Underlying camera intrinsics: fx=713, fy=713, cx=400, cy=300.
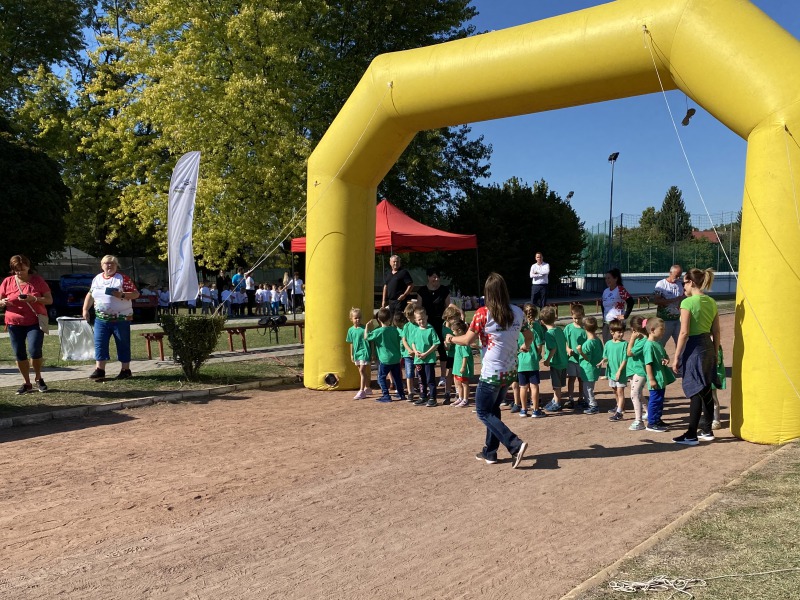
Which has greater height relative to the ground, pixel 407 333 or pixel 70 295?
pixel 70 295

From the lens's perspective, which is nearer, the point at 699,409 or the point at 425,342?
the point at 699,409

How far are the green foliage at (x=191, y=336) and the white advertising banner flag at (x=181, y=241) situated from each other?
361 millimetres

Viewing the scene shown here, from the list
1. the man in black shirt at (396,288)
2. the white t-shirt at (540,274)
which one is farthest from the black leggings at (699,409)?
the white t-shirt at (540,274)

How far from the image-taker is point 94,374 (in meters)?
10.9

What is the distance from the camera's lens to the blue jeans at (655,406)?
772cm

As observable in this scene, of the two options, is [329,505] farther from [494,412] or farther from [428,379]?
[428,379]

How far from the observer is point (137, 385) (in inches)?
420

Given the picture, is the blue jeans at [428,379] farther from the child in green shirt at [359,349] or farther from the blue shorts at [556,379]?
the blue shorts at [556,379]

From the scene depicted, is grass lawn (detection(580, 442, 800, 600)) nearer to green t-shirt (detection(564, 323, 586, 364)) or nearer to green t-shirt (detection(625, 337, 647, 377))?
green t-shirt (detection(625, 337, 647, 377))

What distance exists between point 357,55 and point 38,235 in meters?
14.4

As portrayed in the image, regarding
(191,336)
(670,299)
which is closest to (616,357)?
(670,299)

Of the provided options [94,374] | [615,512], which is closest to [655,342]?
[615,512]

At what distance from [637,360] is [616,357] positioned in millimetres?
303

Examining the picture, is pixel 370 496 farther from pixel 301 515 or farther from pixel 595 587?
pixel 595 587
